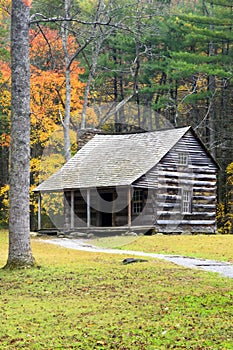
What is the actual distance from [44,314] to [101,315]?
1.04 meters

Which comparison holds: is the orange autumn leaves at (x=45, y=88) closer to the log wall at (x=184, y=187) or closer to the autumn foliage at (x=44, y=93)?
the autumn foliage at (x=44, y=93)

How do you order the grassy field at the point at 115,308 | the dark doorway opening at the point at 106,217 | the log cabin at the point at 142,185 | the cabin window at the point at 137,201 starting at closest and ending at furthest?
the grassy field at the point at 115,308 → the log cabin at the point at 142,185 → the cabin window at the point at 137,201 → the dark doorway opening at the point at 106,217

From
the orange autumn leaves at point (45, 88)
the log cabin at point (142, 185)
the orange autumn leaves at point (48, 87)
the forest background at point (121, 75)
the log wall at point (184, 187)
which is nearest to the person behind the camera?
the log cabin at point (142, 185)

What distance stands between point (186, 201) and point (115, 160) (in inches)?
173

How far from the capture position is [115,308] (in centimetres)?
1080

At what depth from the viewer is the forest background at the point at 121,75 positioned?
37094 millimetres

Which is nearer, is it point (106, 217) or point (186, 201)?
point (186, 201)

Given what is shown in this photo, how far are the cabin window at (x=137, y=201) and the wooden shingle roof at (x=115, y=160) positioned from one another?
1.58 meters

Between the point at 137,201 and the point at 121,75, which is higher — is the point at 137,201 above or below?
below

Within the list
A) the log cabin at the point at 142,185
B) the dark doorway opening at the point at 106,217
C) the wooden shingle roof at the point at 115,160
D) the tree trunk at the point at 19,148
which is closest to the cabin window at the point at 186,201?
the log cabin at the point at 142,185

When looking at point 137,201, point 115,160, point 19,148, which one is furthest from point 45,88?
point 19,148

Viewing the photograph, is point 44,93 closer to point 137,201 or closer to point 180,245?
point 137,201

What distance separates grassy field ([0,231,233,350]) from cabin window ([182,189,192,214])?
16.0m

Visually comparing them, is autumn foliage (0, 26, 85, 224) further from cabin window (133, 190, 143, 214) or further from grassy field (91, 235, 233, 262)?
grassy field (91, 235, 233, 262)
